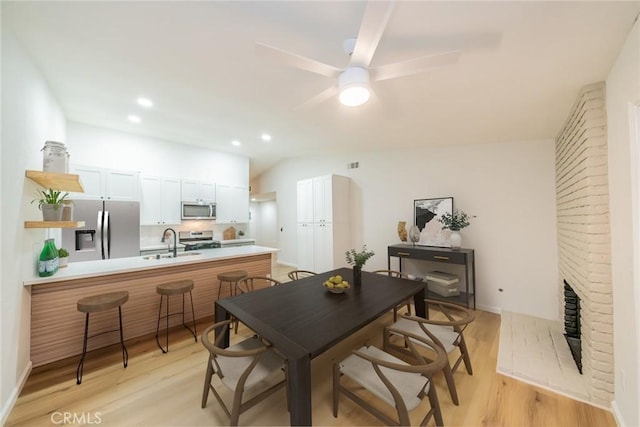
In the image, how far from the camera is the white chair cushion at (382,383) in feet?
4.57

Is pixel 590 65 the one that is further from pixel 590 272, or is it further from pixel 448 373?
pixel 448 373

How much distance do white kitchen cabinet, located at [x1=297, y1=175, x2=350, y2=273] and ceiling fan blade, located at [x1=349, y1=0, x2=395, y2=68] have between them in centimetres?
337

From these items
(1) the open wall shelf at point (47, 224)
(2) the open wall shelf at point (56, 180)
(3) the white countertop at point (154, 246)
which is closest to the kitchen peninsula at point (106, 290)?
(1) the open wall shelf at point (47, 224)

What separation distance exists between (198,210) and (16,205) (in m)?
3.08

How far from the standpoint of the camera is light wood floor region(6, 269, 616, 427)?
1663mm

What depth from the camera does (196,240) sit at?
16.3ft

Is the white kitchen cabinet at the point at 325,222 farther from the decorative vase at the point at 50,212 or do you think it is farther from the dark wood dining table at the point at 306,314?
the decorative vase at the point at 50,212

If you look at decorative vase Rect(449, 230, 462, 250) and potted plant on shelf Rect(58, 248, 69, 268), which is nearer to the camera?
potted plant on shelf Rect(58, 248, 69, 268)

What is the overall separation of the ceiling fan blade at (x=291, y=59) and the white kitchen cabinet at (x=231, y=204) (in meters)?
4.34

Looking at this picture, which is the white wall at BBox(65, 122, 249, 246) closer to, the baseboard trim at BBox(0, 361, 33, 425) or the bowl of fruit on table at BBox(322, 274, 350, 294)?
the baseboard trim at BBox(0, 361, 33, 425)

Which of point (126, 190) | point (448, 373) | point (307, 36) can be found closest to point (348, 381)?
point (448, 373)

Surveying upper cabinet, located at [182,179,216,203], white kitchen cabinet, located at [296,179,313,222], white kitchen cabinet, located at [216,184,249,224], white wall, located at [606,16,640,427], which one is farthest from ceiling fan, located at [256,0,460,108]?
white kitchen cabinet, located at [216,184,249,224]

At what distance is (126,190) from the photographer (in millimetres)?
4141

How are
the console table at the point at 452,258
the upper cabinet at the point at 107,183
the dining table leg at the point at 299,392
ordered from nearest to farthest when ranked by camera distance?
1. the dining table leg at the point at 299,392
2. the console table at the point at 452,258
3. the upper cabinet at the point at 107,183
